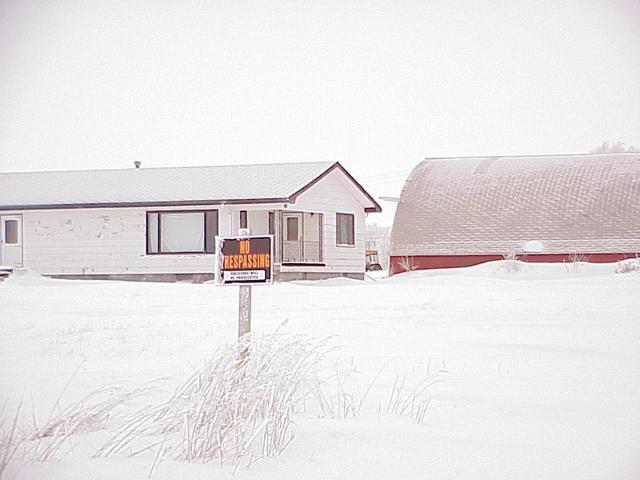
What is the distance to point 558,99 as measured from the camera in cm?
905

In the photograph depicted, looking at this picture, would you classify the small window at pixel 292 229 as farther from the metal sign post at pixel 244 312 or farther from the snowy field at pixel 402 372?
the metal sign post at pixel 244 312

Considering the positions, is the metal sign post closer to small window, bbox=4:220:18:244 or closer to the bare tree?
small window, bbox=4:220:18:244

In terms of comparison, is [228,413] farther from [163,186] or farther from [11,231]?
[11,231]

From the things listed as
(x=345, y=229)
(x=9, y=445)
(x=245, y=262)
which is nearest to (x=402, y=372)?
(x=245, y=262)

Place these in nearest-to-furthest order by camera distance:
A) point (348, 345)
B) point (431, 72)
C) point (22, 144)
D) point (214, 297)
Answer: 1. point (348, 345)
2. point (431, 72)
3. point (22, 144)
4. point (214, 297)

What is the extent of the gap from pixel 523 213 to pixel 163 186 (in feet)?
30.8

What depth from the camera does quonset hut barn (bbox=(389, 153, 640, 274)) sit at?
21938 millimetres

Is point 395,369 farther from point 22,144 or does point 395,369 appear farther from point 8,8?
point 22,144

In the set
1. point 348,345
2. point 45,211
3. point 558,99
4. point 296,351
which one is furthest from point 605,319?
point 45,211

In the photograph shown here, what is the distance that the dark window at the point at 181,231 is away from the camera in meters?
20.1

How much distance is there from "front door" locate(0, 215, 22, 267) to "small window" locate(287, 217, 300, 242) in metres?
6.67

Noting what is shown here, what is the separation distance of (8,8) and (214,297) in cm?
704

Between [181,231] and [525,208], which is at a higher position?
[525,208]

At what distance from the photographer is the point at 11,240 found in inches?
831
